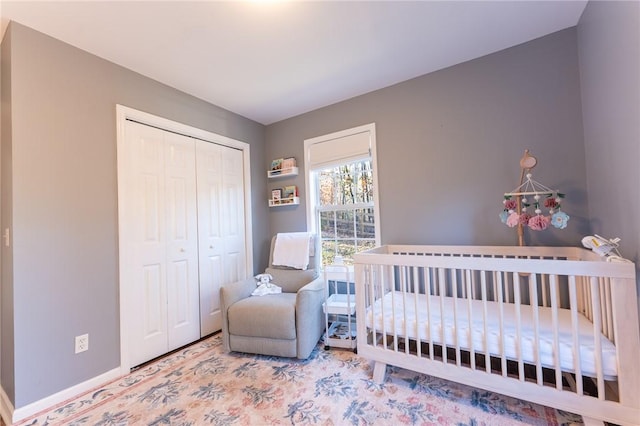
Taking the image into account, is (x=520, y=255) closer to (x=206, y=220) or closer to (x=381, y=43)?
(x=381, y=43)

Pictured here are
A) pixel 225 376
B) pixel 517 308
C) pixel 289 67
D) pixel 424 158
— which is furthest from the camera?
pixel 424 158

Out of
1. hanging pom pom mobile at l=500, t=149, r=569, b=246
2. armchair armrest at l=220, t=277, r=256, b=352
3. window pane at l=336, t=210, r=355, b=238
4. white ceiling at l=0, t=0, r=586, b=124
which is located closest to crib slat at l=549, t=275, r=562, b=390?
hanging pom pom mobile at l=500, t=149, r=569, b=246

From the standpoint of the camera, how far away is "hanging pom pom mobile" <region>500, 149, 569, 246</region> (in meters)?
1.70

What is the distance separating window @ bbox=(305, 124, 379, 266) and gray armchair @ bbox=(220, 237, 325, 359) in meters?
0.64

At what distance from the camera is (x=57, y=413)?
1.60m

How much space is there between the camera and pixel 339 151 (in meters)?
2.86

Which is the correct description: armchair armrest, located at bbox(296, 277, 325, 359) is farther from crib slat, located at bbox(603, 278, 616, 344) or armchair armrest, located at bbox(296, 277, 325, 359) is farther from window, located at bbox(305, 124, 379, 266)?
crib slat, located at bbox(603, 278, 616, 344)

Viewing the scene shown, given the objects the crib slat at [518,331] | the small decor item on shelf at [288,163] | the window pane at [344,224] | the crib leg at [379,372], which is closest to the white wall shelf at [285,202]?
the small decor item on shelf at [288,163]

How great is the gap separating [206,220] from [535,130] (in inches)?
115

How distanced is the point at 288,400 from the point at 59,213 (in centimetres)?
190

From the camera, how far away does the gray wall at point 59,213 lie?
1602mm

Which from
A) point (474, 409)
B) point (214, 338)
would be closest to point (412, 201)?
point (474, 409)

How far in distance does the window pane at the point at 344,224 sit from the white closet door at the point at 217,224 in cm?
111

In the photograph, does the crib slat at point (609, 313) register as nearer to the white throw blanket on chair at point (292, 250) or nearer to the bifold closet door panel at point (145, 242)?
the white throw blanket on chair at point (292, 250)
